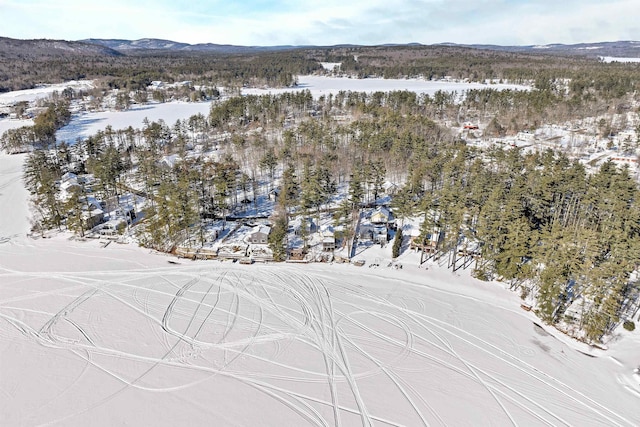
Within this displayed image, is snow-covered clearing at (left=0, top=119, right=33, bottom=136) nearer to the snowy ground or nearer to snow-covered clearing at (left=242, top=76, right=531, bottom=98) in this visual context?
snow-covered clearing at (left=242, top=76, right=531, bottom=98)

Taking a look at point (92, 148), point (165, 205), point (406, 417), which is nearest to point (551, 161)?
point (406, 417)

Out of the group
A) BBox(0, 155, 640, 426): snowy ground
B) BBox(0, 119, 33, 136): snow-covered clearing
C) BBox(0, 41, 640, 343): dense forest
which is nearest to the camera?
BBox(0, 155, 640, 426): snowy ground

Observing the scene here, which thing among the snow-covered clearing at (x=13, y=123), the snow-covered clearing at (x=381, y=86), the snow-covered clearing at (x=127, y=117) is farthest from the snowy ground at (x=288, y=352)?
the snow-covered clearing at (x=381, y=86)

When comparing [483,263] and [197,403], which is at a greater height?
[483,263]

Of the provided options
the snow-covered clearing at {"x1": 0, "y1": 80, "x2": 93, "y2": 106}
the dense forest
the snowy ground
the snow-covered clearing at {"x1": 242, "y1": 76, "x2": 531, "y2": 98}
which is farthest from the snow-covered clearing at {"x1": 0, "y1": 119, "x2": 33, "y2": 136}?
the snowy ground

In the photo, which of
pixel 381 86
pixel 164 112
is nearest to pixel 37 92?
pixel 164 112

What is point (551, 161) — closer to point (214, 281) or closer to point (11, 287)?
point (214, 281)

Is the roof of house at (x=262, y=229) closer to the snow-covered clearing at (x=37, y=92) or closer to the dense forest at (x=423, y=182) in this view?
the dense forest at (x=423, y=182)
